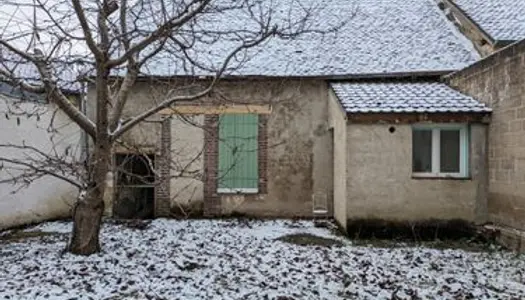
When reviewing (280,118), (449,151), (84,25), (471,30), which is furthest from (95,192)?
(471,30)

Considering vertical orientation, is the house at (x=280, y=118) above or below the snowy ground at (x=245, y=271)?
above

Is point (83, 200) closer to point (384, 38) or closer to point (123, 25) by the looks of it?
point (123, 25)

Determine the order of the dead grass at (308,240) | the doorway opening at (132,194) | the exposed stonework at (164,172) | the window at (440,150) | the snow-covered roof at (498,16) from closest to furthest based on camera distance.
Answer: the dead grass at (308,240) → the window at (440,150) → the snow-covered roof at (498,16) → the exposed stonework at (164,172) → the doorway opening at (132,194)

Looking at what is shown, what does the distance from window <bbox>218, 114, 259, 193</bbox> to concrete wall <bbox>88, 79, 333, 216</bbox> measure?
1.13 feet

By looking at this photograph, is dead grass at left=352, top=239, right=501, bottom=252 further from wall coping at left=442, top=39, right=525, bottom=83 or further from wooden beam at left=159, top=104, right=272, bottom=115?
wooden beam at left=159, top=104, right=272, bottom=115

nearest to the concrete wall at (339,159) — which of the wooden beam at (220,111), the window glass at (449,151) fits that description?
the wooden beam at (220,111)

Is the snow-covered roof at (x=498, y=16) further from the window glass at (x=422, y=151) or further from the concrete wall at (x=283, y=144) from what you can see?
the concrete wall at (x=283, y=144)

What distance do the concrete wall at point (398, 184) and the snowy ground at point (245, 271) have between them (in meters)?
1.17

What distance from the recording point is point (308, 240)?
1143 cm


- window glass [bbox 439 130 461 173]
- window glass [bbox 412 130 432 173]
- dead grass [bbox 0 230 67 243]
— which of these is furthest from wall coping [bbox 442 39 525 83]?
dead grass [bbox 0 230 67 243]

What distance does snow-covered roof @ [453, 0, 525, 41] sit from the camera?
560 inches

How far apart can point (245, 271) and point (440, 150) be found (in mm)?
6183

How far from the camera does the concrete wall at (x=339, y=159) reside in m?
12.2

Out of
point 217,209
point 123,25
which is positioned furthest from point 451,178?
point 123,25
